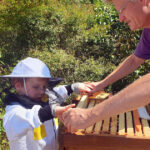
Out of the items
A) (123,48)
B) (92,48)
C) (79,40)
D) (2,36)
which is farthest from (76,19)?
(123,48)

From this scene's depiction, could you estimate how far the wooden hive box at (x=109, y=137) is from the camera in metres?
1.36

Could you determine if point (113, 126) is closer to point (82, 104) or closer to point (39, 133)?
point (82, 104)

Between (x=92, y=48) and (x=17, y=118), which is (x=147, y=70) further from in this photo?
(x=17, y=118)

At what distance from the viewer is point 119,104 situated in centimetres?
124

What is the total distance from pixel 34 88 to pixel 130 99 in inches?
40.8

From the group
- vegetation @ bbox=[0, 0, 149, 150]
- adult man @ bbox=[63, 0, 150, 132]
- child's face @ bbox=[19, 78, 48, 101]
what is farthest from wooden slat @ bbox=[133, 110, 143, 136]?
vegetation @ bbox=[0, 0, 149, 150]

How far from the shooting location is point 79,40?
6406 millimetres

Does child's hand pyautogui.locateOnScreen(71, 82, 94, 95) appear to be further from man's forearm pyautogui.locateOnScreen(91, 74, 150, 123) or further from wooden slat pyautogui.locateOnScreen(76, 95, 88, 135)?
man's forearm pyautogui.locateOnScreen(91, 74, 150, 123)

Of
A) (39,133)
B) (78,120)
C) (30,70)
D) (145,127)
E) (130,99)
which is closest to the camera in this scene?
(130,99)

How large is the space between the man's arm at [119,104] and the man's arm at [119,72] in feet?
2.97

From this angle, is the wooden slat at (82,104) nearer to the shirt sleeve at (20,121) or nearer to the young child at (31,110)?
the young child at (31,110)

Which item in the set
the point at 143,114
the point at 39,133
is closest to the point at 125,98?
the point at 143,114

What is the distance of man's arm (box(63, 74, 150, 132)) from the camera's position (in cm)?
120

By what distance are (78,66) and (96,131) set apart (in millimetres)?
3379
